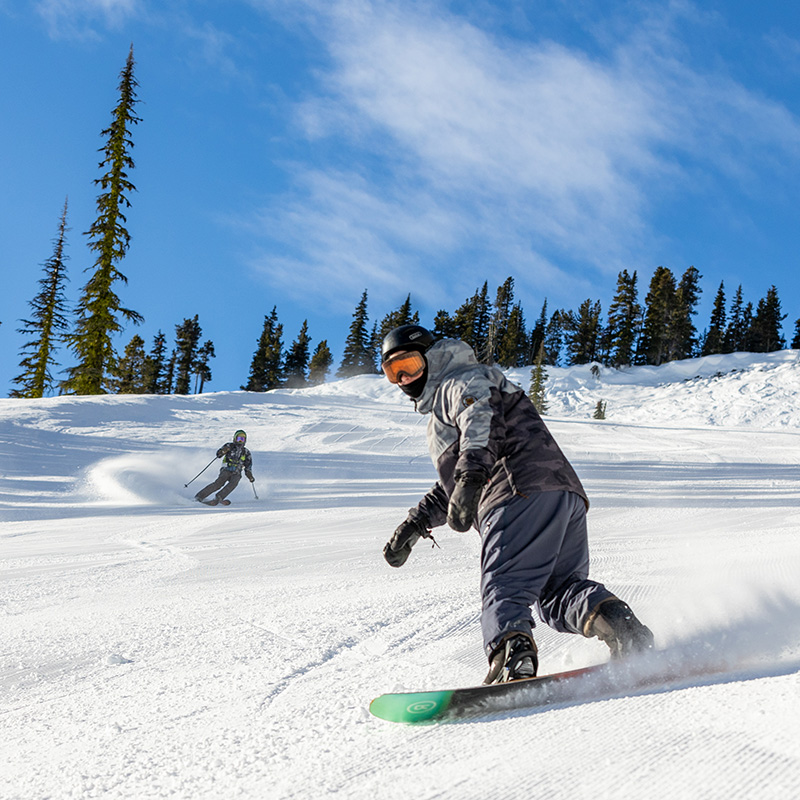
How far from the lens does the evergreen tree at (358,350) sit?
2936 inches

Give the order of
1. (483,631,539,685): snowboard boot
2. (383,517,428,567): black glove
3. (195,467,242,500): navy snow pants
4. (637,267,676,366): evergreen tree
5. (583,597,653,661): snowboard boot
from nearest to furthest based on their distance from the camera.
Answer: (483,631,539,685): snowboard boot → (583,597,653,661): snowboard boot → (383,517,428,567): black glove → (195,467,242,500): navy snow pants → (637,267,676,366): evergreen tree

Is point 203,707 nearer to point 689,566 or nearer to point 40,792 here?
point 40,792

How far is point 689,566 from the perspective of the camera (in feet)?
15.0

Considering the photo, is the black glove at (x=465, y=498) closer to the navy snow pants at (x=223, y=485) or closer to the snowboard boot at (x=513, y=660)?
the snowboard boot at (x=513, y=660)

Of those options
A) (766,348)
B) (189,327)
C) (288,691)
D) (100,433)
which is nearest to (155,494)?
(100,433)

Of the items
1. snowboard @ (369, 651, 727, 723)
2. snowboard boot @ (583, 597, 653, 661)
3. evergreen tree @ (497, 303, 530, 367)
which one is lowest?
snowboard @ (369, 651, 727, 723)

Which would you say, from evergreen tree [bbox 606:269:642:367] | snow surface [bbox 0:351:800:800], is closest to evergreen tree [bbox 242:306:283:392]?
evergreen tree [bbox 606:269:642:367]

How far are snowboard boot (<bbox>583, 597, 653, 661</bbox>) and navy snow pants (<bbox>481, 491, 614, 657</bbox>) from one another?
35mm

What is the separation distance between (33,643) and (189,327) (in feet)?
233

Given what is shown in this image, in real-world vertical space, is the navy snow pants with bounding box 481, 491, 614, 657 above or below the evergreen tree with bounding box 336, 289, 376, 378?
below

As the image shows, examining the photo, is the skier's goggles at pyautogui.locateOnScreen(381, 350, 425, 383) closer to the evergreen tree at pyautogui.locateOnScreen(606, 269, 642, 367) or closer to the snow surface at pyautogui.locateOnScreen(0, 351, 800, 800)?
the snow surface at pyautogui.locateOnScreen(0, 351, 800, 800)

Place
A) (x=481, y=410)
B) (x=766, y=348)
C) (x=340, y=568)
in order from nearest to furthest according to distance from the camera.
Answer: (x=481, y=410) < (x=340, y=568) < (x=766, y=348)

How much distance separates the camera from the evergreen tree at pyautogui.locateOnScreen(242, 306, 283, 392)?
75250 millimetres

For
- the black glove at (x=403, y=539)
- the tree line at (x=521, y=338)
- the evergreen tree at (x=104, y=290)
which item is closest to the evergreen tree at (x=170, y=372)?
the tree line at (x=521, y=338)
